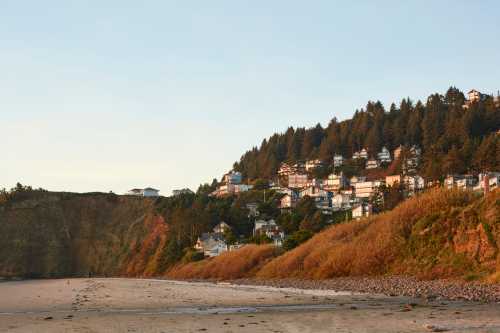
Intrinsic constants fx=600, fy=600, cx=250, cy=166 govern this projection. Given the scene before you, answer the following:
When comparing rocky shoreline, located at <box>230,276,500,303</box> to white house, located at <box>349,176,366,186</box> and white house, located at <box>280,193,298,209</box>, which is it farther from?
white house, located at <box>349,176,366,186</box>

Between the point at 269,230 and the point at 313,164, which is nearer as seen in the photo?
the point at 269,230

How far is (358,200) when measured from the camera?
11388 centimetres

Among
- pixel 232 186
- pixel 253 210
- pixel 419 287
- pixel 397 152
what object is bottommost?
pixel 419 287

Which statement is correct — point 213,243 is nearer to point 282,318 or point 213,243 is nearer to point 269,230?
point 269,230

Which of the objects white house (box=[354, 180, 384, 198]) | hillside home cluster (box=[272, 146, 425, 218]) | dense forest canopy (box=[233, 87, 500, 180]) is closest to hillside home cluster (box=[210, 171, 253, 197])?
dense forest canopy (box=[233, 87, 500, 180])

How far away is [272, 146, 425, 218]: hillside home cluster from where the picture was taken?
357 ft

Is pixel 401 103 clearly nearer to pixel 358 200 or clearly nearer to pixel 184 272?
pixel 358 200

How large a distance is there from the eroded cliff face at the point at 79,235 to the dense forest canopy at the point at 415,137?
49635 millimetres

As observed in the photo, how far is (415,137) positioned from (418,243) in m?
127

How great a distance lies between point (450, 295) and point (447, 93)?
537ft

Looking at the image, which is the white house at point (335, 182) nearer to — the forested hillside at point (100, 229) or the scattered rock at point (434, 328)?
the forested hillside at point (100, 229)

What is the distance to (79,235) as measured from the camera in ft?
324

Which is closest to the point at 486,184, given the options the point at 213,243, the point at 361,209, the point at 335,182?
the point at 213,243

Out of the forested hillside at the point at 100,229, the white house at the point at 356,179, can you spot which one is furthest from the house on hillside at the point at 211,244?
the white house at the point at 356,179
